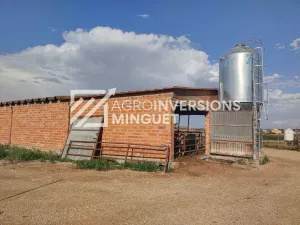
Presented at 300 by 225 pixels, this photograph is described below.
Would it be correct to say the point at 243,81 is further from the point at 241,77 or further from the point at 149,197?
the point at 149,197

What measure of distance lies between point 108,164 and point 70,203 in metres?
4.44

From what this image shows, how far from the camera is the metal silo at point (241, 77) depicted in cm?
1170

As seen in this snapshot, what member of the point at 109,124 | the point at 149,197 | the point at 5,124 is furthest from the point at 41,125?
the point at 149,197

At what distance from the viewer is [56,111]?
13.3m

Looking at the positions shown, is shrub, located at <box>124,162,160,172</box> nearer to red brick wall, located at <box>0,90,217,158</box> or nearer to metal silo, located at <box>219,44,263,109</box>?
red brick wall, located at <box>0,90,217,158</box>

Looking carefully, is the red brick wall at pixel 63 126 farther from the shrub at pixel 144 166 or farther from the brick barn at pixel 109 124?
the shrub at pixel 144 166

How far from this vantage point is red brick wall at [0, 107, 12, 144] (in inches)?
634

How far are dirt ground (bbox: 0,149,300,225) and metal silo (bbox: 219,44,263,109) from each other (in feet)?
11.8

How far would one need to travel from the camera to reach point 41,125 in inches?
547

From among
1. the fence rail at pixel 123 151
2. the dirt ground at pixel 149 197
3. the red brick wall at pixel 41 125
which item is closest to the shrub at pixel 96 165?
the dirt ground at pixel 149 197

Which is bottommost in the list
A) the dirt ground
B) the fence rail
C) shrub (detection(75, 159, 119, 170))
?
the dirt ground

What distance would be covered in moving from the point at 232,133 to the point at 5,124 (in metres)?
13.4

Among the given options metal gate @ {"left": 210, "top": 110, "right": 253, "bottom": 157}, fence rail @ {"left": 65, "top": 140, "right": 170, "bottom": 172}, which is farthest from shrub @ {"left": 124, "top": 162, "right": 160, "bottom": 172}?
metal gate @ {"left": 210, "top": 110, "right": 253, "bottom": 157}

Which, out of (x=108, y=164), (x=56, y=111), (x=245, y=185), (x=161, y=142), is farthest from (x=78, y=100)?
(x=245, y=185)
